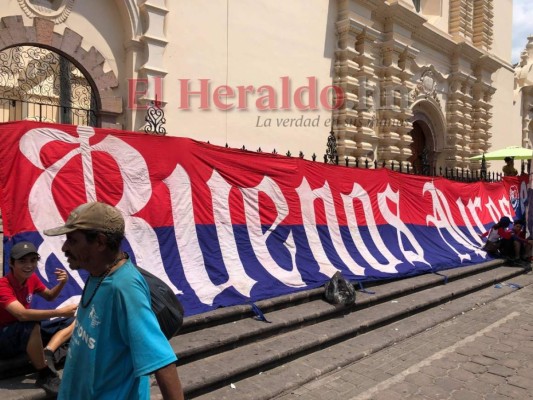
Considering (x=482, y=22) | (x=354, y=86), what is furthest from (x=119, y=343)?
(x=482, y=22)

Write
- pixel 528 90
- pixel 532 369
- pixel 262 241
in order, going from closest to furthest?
pixel 532 369
pixel 262 241
pixel 528 90

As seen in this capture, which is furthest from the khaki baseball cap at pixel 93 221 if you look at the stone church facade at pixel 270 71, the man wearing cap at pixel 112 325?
the stone church facade at pixel 270 71

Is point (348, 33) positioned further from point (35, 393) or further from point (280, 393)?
point (35, 393)

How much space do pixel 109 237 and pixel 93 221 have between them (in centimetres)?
8

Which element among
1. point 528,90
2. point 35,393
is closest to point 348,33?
point 35,393

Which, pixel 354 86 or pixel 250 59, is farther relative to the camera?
pixel 354 86

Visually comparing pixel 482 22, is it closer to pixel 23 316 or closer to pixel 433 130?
pixel 433 130

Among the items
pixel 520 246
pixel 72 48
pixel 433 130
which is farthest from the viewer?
pixel 433 130

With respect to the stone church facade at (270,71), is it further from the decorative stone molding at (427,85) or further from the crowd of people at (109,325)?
the crowd of people at (109,325)

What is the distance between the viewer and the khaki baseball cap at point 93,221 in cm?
155

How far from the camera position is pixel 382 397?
3475 millimetres

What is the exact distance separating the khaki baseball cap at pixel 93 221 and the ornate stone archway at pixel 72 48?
604 cm

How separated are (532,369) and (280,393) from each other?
8.22 ft

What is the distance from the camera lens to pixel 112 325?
157cm
